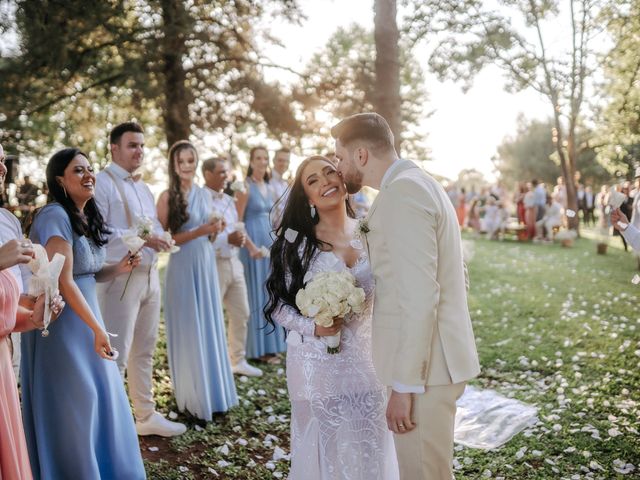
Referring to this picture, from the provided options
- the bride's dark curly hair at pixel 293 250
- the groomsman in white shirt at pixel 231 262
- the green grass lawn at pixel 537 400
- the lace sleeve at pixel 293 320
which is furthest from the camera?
the groomsman in white shirt at pixel 231 262

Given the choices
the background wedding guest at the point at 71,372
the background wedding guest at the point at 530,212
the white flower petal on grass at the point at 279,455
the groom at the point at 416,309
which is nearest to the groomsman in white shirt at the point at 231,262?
the white flower petal on grass at the point at 279,455

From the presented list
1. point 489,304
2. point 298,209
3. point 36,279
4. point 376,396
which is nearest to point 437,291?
point 376,396

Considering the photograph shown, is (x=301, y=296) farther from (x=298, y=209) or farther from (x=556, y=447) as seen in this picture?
(x=556, y=447)

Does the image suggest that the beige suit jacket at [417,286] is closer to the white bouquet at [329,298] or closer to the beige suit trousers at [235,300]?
the white bouquet at [329,298]

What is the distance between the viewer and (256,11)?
1269 centimetres

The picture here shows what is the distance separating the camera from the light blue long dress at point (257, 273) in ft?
26.6

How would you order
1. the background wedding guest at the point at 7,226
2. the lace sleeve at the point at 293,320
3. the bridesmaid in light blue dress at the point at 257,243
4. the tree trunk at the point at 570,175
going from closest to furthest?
1. the background wedding guest at the point at 7,226
2. the lace sleeve at the point at 293,320
3. the bridesmaid in light blue dress at the point at 257,243
4. the tree trunk at the point at 570,175

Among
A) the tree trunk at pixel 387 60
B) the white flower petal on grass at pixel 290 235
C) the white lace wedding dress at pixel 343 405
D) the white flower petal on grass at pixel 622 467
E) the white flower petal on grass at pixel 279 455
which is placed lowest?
the white flower petal on grass at pixel 279 455

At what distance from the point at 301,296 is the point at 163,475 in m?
2.44

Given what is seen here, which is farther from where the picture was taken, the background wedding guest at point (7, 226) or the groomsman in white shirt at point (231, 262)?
the groomsman in white shirt at point (231, 262)

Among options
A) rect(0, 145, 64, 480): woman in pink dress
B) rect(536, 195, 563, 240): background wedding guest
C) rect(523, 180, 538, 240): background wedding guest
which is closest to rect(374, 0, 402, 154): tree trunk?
rect(0, 145, 64, 480): woman in pink dress

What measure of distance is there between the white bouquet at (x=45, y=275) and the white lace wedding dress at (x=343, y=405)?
4.30ft

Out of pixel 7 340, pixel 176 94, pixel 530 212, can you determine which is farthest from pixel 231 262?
pixel 530 212

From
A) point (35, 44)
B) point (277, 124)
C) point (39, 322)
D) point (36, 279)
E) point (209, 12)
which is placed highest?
point (209, 12)
